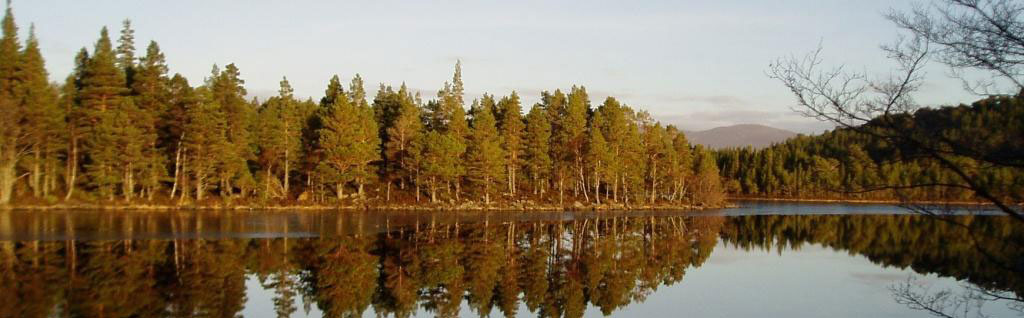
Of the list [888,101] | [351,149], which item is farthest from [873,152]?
[351,149]

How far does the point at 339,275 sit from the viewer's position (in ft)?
72.2

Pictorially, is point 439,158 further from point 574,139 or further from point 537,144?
point 574,139

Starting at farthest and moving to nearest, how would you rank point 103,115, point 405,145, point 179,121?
point 405,145 < point 179,121 < point 103,115

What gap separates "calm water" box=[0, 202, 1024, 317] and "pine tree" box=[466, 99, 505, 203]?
20.8 m

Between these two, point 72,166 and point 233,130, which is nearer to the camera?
point 72,166

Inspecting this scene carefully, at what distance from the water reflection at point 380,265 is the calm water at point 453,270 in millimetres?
92

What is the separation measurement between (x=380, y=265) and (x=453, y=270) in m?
2.75

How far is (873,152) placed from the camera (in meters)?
7.98

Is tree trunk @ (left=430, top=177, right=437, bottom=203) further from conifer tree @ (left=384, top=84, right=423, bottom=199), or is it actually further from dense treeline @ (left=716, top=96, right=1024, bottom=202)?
dense treeline @ (left=716, top=96, right=1024, bottom=202)

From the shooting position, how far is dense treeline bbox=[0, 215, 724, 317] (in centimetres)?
1714

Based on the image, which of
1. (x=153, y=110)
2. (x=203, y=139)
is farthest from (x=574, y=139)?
(x=153, y=110)

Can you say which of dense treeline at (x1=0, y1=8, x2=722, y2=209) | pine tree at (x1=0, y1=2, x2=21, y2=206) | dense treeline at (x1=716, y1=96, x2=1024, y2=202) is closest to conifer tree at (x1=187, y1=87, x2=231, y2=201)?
dense treeline at (x1=0, y1=8, x2=722, y2=209)

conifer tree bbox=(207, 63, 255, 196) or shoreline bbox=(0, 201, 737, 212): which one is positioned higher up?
conifer tree bbox=(207, 63, 255, 196)

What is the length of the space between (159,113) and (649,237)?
136ft
